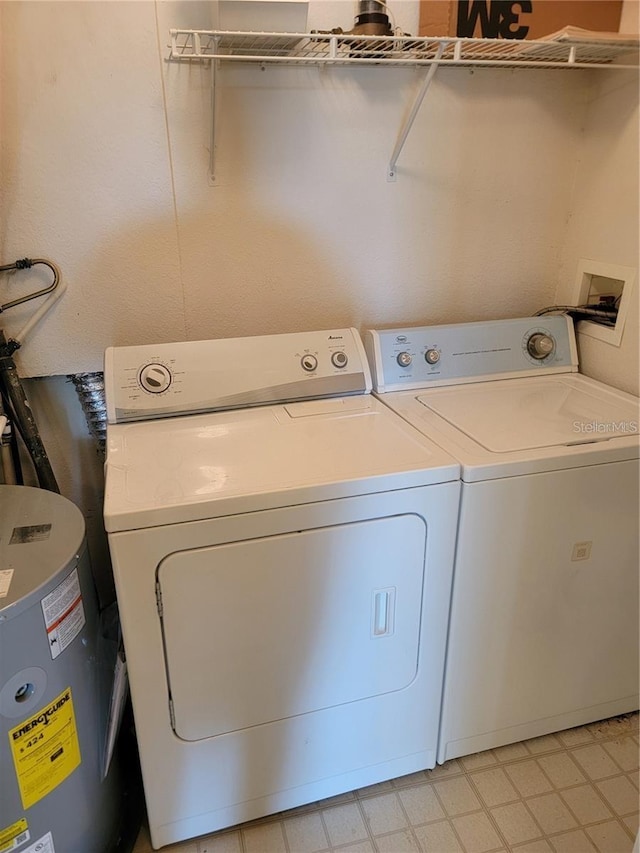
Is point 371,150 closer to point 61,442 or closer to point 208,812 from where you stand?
point 61,442

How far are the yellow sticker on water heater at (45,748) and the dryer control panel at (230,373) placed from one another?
0.66 meters

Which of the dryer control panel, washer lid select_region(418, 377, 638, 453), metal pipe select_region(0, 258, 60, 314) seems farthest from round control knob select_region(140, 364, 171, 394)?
→ washer lid select_region(418, 377, 638, 453)

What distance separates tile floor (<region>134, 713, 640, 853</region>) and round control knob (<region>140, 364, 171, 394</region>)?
108 centimetres

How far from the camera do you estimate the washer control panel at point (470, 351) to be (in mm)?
1713

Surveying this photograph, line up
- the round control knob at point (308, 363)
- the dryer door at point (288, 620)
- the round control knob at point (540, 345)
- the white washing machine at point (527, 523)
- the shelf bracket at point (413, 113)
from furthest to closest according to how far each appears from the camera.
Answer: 1. the round control knob at point (540, 345)
2. the round control knob at point (308, 363)
3. the shelf bracket at point (413, 113)
4. the white washing machine at point (527, 523)
5. the dryer door at point (288, 620)

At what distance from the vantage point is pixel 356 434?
144 cm

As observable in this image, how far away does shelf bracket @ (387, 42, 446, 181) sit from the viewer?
149 centimetres

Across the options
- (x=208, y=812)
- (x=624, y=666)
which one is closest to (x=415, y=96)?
(x=624, y=666)

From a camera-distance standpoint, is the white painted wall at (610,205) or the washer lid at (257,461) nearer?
the washer lid at (257,461)

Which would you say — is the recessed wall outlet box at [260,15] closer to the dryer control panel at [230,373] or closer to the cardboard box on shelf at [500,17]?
the cardboard box on shelf at [500,17]

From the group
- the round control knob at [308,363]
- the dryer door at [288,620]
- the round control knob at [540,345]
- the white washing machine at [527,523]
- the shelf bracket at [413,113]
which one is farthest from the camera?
the round control knob at [540,345]

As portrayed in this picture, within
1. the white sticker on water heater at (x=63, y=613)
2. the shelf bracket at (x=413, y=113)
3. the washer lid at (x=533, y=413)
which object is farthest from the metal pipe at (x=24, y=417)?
the shelf bracket at (x=413, y=113)

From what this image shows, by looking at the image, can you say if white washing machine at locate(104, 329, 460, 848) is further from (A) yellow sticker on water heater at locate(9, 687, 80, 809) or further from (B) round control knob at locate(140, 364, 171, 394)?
(A) yellow sticker on water heater at locate(9, 687, 80, 809)

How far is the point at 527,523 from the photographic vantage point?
4.50ft
